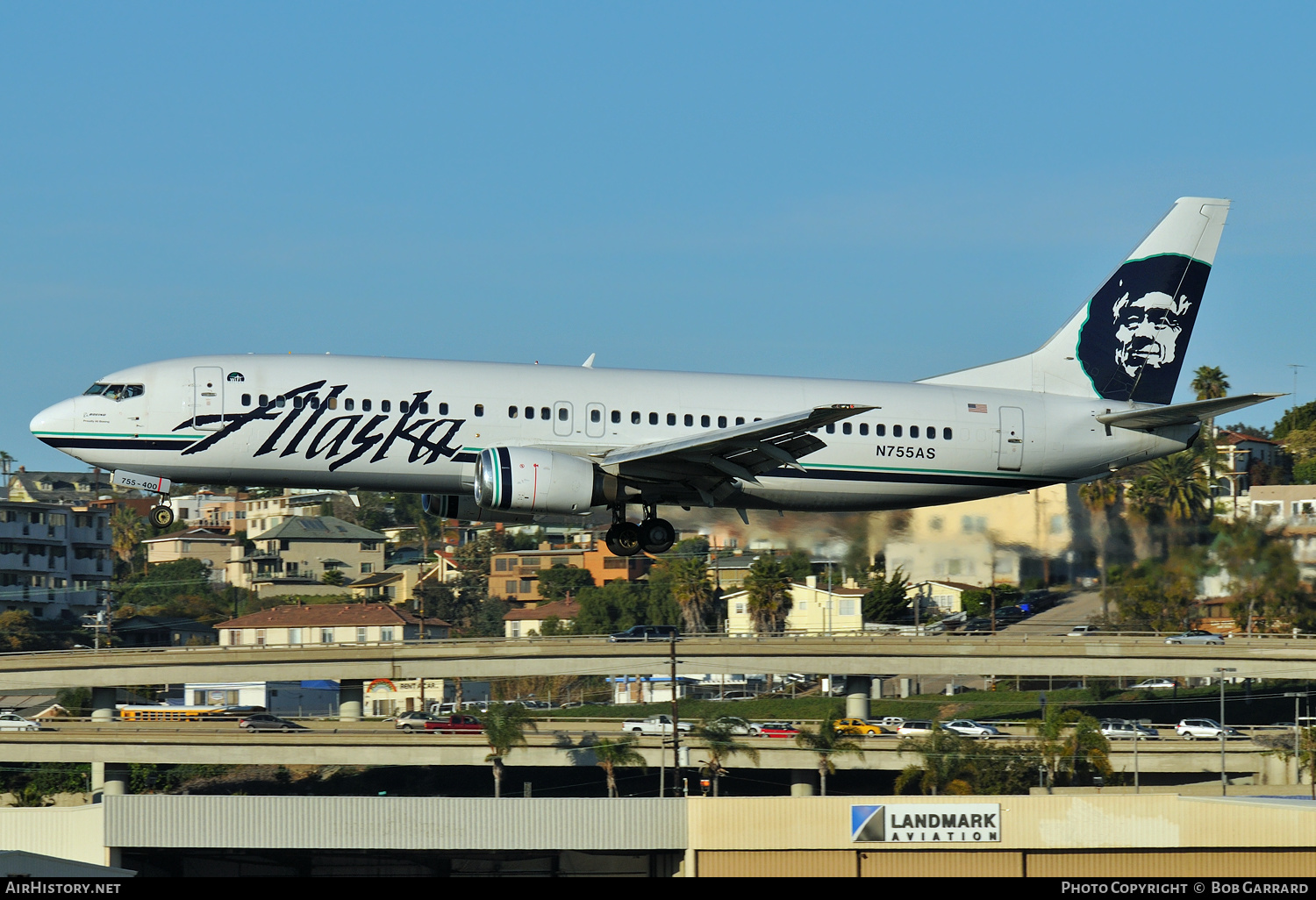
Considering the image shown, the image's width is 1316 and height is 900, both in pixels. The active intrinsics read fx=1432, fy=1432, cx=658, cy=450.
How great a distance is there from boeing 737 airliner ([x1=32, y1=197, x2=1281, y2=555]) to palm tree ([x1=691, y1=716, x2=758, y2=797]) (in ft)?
97.2

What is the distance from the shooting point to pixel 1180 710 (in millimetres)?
88000

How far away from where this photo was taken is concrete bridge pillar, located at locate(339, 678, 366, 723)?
80281mm

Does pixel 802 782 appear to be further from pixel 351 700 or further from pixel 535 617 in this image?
pixel 535 617

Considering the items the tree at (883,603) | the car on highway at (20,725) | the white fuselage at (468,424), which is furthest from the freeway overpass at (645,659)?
the white fuselage at (468,424)

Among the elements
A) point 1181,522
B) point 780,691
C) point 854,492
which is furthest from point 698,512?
point 780,691

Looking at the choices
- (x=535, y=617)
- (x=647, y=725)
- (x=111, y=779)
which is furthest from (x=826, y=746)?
(x=535, y=617)

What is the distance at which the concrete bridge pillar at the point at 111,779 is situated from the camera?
66500mm

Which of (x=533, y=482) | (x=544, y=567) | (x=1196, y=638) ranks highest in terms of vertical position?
(x=533, y=482)

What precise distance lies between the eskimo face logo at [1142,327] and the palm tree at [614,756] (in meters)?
33.0

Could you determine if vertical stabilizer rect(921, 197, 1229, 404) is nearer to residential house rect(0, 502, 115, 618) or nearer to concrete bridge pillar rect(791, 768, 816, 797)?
concrete bridge pillar rect(791, 768, 816, 797)

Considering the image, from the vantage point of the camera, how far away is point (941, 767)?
209 feet

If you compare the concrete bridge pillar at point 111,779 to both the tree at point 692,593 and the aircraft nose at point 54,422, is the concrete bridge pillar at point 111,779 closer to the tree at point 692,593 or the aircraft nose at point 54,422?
the aircraft nose at point 54,422

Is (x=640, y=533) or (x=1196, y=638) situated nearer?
(x=640, y=533)

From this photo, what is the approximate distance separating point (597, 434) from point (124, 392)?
11.4 meters
